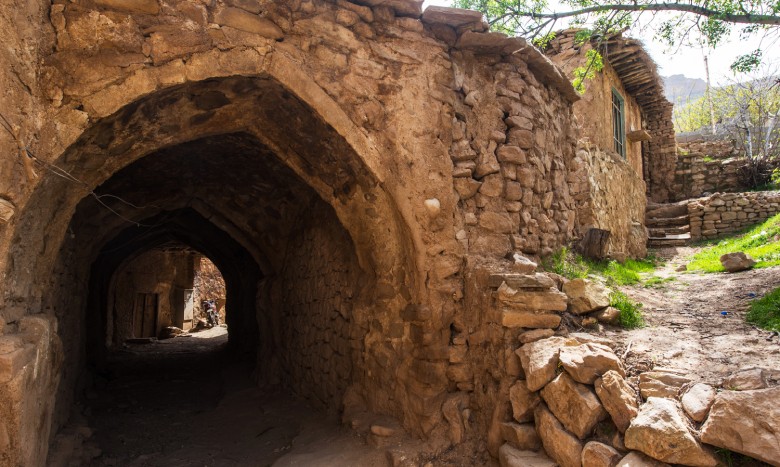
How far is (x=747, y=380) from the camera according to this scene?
2590 millimetres

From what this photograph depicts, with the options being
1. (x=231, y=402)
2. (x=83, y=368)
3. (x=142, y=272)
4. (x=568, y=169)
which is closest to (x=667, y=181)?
(x=568, y=169)

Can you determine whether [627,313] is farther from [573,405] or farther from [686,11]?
[686,11]

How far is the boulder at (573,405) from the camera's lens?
9.36ft

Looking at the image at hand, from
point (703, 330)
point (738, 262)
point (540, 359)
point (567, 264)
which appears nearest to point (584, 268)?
point (567, 264)

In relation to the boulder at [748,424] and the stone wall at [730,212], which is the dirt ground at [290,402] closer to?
the boulder at [748,424]

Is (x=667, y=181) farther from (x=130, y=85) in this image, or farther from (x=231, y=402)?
(x=130, y=85)

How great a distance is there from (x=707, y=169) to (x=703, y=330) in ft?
39.5

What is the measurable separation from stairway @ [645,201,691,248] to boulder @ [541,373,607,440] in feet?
27.0

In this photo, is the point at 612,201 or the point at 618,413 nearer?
the point at 618,413

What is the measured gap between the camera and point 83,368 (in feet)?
21.5

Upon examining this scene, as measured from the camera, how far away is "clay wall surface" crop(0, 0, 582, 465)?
3139mm

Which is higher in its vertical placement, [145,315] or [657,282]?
[657,282]

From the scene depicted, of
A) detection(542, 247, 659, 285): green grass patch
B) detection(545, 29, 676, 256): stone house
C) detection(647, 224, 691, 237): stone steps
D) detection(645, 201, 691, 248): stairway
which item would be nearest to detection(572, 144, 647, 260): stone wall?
detection(545, 29, 676, 256): stone house

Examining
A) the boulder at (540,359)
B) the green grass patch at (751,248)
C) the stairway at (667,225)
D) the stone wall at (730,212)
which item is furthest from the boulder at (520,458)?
the stone wall at (730,212)
